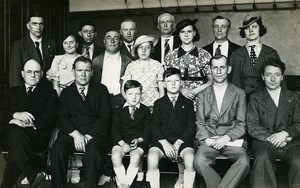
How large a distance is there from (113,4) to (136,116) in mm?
3085

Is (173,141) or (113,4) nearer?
(173,141)

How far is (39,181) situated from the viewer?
14.0 feet

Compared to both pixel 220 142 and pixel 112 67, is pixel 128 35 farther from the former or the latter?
pixel 220 142

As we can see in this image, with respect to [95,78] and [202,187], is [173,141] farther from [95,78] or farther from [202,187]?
[95,78]

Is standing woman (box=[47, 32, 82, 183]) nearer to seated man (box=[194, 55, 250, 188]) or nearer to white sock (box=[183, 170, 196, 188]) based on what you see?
seated man (box=[194, 55, 250, 188])

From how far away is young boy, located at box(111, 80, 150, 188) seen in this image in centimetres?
404

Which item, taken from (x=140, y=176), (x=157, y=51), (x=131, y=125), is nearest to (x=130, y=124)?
(x=131, y=125)

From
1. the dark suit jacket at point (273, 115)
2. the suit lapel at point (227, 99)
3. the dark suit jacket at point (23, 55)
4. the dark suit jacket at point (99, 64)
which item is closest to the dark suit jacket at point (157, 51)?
the dark suit jacket at point (99, 64)

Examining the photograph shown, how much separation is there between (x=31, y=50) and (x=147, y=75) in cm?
160

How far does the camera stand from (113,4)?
6742mm

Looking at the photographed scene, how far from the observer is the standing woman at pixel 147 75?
4.55 m

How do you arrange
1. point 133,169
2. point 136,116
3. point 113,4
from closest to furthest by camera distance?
1. point 133,169
2. point 136,116
3. point 113,4

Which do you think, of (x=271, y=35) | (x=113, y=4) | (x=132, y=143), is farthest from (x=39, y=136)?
(x=271, y=35)

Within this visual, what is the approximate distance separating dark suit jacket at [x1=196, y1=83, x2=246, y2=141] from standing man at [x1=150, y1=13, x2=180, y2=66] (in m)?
1.16
